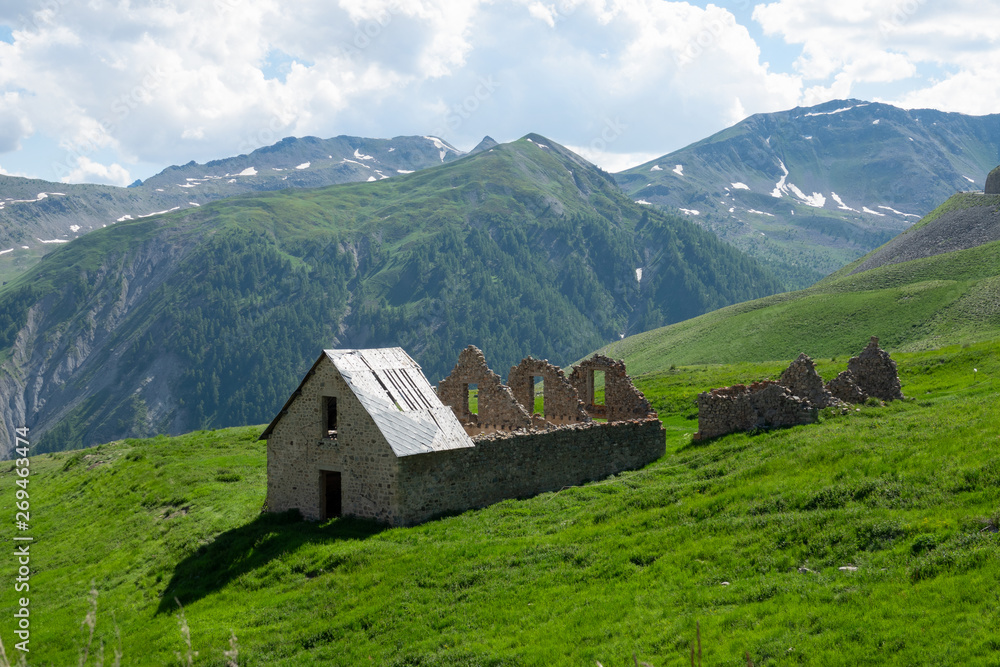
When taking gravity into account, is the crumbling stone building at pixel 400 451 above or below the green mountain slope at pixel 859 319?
below

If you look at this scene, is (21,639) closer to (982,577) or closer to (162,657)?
(162,657)

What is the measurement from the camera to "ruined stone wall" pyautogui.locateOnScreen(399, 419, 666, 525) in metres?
27.7

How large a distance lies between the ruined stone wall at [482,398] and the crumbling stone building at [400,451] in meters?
6.88

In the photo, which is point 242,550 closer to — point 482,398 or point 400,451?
point 400,451

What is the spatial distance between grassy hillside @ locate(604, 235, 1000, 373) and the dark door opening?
66096mm

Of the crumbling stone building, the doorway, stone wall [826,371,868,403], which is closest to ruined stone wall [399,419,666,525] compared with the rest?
the crumbling stone building

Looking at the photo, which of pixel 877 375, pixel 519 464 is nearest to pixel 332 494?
pixel 519 464

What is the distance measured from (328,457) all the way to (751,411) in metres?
17.7

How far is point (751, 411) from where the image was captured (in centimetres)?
3164

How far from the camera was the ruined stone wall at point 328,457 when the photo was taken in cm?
2766

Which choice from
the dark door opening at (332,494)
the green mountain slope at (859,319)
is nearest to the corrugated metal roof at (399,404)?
the dark door opening at (332,494)

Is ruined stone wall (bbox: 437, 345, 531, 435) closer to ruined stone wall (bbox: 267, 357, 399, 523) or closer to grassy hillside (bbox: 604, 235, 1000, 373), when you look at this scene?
ruined stone wall (bbox: 267, 357, 399, 523)

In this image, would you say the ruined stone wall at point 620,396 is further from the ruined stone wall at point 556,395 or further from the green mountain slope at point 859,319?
the green mountain slope at point 859,319

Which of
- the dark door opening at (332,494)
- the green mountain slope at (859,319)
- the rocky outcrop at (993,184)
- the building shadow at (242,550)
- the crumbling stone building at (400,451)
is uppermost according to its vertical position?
the rocky outcrop at (993,184)
